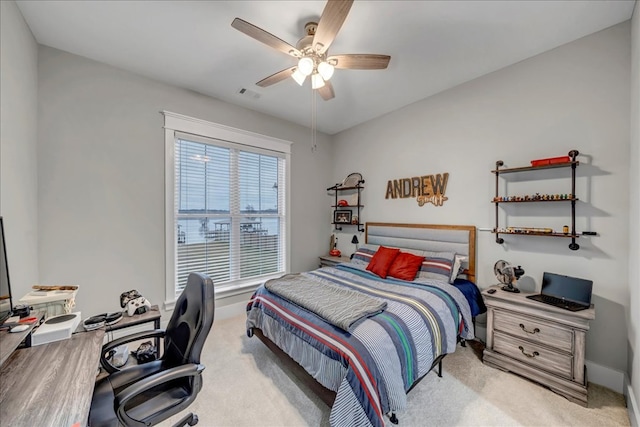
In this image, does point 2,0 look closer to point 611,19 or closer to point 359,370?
point 359,370

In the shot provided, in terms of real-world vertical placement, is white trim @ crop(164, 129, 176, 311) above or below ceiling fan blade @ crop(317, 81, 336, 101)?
below

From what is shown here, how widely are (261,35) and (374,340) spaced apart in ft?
7.35

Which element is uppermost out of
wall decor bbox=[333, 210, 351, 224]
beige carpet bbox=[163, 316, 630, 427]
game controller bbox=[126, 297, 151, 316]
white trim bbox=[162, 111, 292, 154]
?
white trim bbox=[162, 111, 292, 154]

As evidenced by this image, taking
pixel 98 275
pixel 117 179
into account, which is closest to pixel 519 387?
pixel 98 275

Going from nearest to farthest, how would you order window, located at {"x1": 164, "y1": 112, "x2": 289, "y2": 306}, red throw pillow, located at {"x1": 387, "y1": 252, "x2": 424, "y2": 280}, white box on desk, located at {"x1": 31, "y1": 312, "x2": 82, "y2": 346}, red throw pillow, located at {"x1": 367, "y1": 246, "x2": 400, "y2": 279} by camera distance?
white box on desk, located at {"x1": 31, "y1": 312, "x2": 82, "y2": 346}
red throw pillow, located at {"x1": 387, "y1": 252, "x2": 424, "y2": 280}
red throw pillow, located at {"x1": 367, "y1": 246, "x2": 400, "y2": 279}
window, located at {"x1": 164, "y1": 112, "x2": 289, "y2": 306}

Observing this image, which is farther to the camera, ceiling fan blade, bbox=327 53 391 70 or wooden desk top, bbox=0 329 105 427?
ceiling fan blade, bbox=327 53 391 70

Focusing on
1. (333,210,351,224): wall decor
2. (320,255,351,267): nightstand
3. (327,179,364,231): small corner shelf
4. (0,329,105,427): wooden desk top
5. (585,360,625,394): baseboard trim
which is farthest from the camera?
(333,210,351,224): wall decor

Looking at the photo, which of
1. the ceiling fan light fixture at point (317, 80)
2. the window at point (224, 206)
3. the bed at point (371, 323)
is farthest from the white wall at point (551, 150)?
the window at point (224, 206)

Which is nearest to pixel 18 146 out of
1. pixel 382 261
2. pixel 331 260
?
pixel 382 261

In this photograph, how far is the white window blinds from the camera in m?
3.23

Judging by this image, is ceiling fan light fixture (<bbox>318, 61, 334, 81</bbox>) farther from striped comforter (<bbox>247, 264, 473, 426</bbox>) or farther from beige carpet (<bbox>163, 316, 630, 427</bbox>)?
beige carpet (<bbox>163, 316, 630, 427</bbox>)

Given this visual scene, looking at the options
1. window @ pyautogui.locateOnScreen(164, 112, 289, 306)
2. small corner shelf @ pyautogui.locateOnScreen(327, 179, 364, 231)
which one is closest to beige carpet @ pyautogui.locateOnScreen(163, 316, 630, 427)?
window @ pyautogui.locateOnScreen(164, 112, 289, 306)

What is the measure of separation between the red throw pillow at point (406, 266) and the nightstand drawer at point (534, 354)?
920 millimetres

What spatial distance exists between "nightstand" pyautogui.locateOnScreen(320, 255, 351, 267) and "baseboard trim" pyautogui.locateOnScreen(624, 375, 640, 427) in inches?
118
